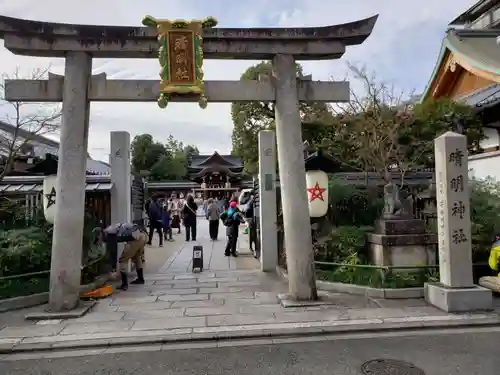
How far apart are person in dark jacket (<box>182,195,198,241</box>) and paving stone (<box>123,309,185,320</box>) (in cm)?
985

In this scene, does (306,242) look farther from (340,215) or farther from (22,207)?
(22,207)

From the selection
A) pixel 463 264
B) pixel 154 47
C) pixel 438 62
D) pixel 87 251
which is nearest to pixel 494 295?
pixel 463 264

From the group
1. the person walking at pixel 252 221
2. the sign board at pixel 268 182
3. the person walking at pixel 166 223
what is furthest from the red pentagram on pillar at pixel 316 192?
the person walking at pixel 166 223

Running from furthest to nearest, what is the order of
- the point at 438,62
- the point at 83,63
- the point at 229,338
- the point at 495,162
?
the point at 438,62, the point at 495,162, the point at 83,63, the point at 229,338

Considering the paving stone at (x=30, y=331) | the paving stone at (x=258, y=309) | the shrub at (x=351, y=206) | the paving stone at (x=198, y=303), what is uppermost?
the shrub at (x=351, y=206)

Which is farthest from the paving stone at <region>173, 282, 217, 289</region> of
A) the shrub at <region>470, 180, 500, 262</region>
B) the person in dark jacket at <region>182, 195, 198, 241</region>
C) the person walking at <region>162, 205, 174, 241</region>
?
the person in dark jacket at <region>182, 195, 198, 241</region>

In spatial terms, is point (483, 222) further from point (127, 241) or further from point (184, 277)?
point (127, 241)

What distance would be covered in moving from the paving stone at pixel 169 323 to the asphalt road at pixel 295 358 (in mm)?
841

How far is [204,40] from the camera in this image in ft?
27.8

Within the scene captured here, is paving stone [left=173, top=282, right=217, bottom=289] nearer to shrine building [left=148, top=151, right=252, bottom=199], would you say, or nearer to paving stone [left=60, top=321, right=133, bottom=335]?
paving stone [left=60, top=321, right=133, bottom=335]

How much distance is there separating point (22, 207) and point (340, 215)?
876 cm

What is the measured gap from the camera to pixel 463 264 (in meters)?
7.53

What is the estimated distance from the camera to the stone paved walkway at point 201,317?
644 cm

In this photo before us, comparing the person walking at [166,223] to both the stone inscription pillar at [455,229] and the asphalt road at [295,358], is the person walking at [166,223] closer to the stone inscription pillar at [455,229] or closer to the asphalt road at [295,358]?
the asphalt road at [295,358]
